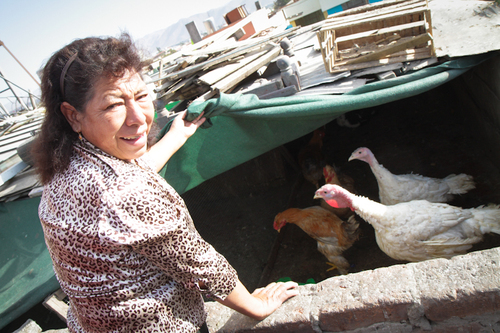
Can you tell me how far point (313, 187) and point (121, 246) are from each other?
438 centimetres

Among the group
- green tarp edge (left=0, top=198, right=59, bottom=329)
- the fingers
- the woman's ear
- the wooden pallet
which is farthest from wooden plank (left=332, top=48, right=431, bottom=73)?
green tarp edge (left=0, top=198, right=59, bottom=329)

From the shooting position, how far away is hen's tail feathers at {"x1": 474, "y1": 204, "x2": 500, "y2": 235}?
2.48 meters

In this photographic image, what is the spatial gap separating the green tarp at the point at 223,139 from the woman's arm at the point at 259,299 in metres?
1.28

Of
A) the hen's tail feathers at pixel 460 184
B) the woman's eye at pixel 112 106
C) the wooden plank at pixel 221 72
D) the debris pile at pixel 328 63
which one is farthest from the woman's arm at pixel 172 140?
the hen's tail feathers at pixel 460 184

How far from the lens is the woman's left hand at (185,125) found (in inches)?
92.4

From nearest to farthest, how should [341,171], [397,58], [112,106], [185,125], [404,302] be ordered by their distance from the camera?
[112,106], [404,302], [185,125], [397,58], [341,171]

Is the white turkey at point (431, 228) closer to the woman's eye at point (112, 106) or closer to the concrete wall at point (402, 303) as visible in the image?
the concrete wall at point (402, 303)

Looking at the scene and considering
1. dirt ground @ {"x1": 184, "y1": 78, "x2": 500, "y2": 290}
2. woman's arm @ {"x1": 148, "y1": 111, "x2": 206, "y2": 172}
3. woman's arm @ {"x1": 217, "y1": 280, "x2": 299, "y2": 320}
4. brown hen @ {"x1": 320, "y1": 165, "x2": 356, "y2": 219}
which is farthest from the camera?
brown hen @ {"x1": 320, "y1": 165, "x2": 356, "y2": 219}

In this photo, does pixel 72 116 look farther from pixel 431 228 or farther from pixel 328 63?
pixel 431 228

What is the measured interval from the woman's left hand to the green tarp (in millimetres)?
60

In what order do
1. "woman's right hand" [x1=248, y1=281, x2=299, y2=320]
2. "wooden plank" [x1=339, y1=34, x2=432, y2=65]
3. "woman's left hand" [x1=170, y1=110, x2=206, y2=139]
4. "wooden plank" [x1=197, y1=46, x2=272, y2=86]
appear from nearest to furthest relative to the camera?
1. "woman's right hand" [x1=248, y1=281, x2=299, y2=320]
2. "woman's left hand" [x1=170, y1=110, x2=206, y2=139]
3. "wooden plank" [x1=339, y1=34, x2=432, y2=65]
4. "wooden plank" [x1=197, y1=46, x2=272, y2=86]

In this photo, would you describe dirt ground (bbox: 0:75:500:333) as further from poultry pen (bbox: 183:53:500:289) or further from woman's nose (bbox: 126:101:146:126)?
woman's nose (bbox: 126:101:146:126)

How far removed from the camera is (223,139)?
2.71 meters

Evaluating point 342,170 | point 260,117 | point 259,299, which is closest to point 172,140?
point 260,117
